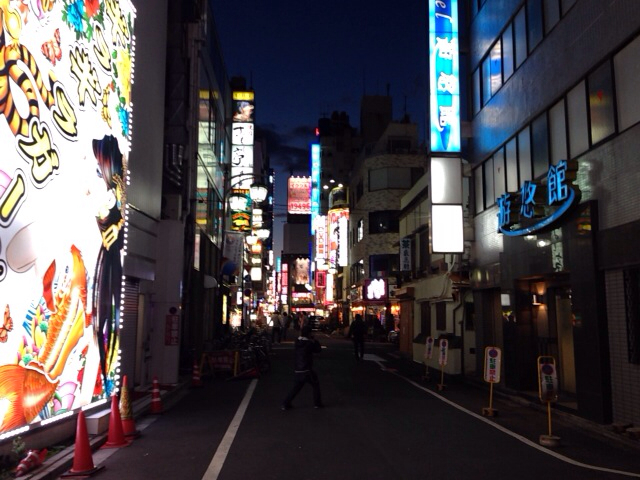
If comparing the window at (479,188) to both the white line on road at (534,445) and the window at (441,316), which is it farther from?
the white line on road at (534,445)

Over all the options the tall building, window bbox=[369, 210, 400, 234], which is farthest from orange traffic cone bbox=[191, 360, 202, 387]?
window bbox=[369, 210, 400, 234]

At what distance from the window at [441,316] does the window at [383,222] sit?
25.2 meters

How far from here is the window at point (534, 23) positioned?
15.1 m

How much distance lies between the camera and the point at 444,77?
746 inches

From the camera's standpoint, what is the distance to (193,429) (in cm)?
1076

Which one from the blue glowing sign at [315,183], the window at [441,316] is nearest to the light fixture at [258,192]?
the window at [441,316]

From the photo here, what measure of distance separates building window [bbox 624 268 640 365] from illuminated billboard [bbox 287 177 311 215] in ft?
224

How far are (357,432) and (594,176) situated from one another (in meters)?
6.83

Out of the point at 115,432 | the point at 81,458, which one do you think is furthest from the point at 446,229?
the point at 81,458

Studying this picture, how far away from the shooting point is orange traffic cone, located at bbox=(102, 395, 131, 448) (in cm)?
931

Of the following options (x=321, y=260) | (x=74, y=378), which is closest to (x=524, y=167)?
(x=74, y=378)

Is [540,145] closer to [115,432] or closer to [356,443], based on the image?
[356,443]

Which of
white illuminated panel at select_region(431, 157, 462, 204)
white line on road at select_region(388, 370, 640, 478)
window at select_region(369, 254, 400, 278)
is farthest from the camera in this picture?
window at select_region(369, 254, 400, 278)

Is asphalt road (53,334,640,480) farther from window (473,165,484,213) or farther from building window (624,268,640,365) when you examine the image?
window (473,165,484,213)
